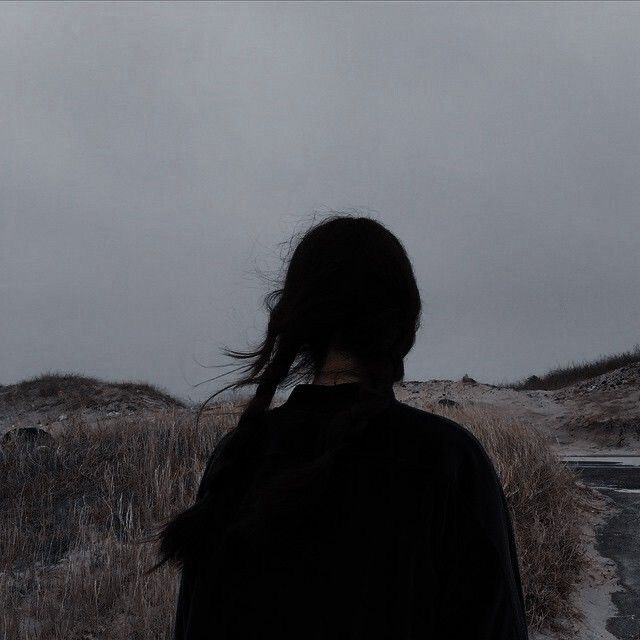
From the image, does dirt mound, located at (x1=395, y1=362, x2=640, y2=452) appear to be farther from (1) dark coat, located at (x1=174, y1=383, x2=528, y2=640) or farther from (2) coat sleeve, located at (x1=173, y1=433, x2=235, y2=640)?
(1) dark coat, located at (x1=174, y1=383, x2=528, y2=640)

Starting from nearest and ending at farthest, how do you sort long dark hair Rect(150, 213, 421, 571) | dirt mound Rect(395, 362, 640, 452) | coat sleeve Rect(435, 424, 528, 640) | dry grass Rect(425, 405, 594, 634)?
1. coat sleeve Rect(435, 424, 528, 640)
2. long dark hair Rect(150, 213, 421, 571)
3. dry grass Rect(425, 405, 594, 634)
4. dirt mound Rect(395, 362, 640, 452)

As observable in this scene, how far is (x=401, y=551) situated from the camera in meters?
1.43

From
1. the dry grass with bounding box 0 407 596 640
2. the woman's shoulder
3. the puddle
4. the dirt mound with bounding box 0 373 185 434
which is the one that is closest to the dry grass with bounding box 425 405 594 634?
the dry grass with bounding box 0 407 596 640

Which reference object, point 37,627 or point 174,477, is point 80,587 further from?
point 174,477

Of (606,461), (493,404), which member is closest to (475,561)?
(606,461)

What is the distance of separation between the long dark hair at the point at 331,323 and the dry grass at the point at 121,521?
3.43m

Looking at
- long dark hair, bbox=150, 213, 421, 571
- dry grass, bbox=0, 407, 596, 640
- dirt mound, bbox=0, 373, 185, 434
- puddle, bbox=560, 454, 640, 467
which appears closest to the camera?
long dark hair, bbox=150, 213, 421, 571

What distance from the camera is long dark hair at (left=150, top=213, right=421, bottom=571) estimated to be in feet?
5.05

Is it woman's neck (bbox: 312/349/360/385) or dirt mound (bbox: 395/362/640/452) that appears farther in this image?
dirt mound (bbox: 395/362/640/452)

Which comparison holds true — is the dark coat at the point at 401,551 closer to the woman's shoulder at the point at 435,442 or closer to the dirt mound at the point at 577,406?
the woman's shoulder at the point at 435,442

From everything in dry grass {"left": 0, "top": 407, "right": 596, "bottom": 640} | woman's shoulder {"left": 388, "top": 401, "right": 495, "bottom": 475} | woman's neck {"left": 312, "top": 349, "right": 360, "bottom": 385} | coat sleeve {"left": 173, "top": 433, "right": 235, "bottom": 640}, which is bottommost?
dry grass {"left": 0, "top": 407, "right": 596, "bottom": 640}

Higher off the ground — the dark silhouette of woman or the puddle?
the dark silhouette of woman

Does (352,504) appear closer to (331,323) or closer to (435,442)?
(435,442)

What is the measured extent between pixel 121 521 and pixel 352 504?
16.6ft
